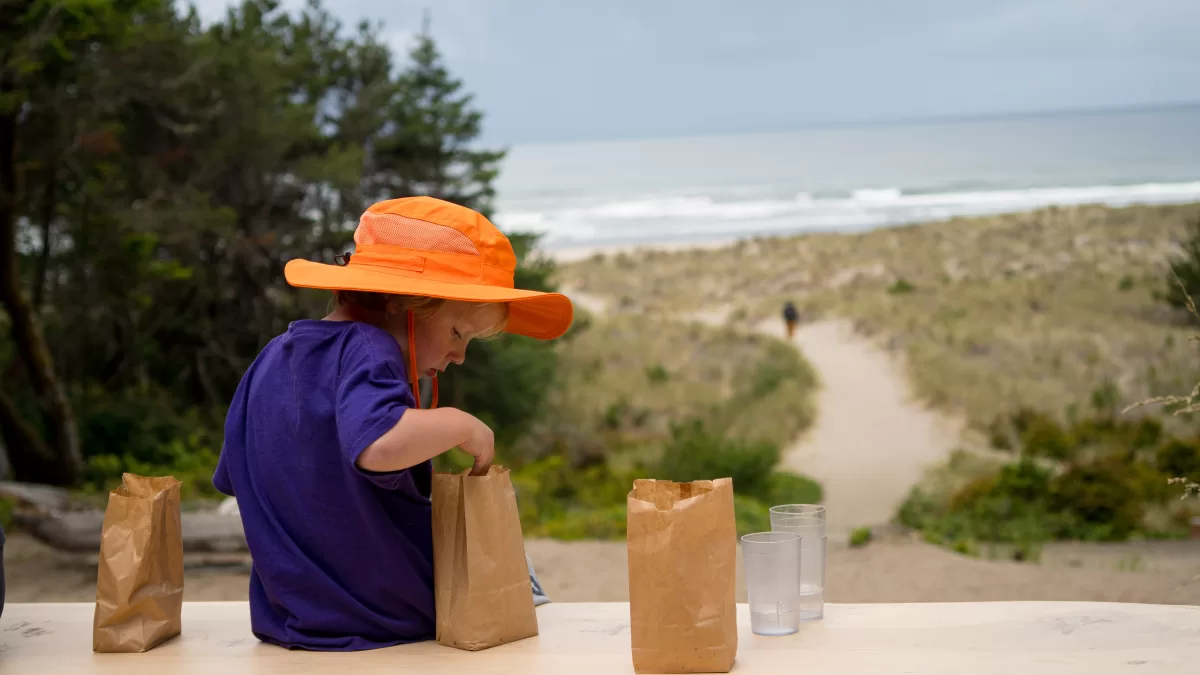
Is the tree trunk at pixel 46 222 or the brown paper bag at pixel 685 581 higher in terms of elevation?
the tree trunk at pixel 46 222

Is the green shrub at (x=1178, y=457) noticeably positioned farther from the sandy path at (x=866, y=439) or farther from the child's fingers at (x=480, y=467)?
the child's fingers at (x=480, y=467)

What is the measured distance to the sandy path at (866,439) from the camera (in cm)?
932

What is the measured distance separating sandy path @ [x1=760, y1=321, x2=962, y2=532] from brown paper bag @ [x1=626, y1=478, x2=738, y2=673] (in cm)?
639

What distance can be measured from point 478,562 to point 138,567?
2.12 feet

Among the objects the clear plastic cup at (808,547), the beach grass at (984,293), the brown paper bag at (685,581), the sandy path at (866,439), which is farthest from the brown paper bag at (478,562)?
the beach grass at (984,293)

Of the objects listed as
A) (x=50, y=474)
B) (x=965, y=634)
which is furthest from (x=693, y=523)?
(x=50, y=474)

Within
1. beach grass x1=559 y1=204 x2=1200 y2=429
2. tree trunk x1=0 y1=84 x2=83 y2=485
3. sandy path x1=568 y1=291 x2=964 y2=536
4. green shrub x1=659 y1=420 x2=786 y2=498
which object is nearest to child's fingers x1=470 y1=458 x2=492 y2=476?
sandy path x1=568 y1=291 x2=964 y2=536

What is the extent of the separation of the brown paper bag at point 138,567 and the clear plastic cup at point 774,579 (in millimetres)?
1044

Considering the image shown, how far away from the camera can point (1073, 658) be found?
1.79 meters

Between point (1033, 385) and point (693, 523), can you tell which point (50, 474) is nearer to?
point (693, 523)

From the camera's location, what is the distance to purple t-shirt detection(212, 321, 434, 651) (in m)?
1.93

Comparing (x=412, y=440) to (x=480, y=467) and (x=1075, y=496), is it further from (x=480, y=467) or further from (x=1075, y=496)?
(x=1075, y=496)

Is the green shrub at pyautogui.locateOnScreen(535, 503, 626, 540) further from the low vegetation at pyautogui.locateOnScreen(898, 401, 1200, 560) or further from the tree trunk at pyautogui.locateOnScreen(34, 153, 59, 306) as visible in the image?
the tree trunk at pyautogui.locateOnScreen(34, 153, 59, 306)

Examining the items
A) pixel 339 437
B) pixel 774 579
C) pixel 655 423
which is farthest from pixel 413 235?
pixel 655 423
